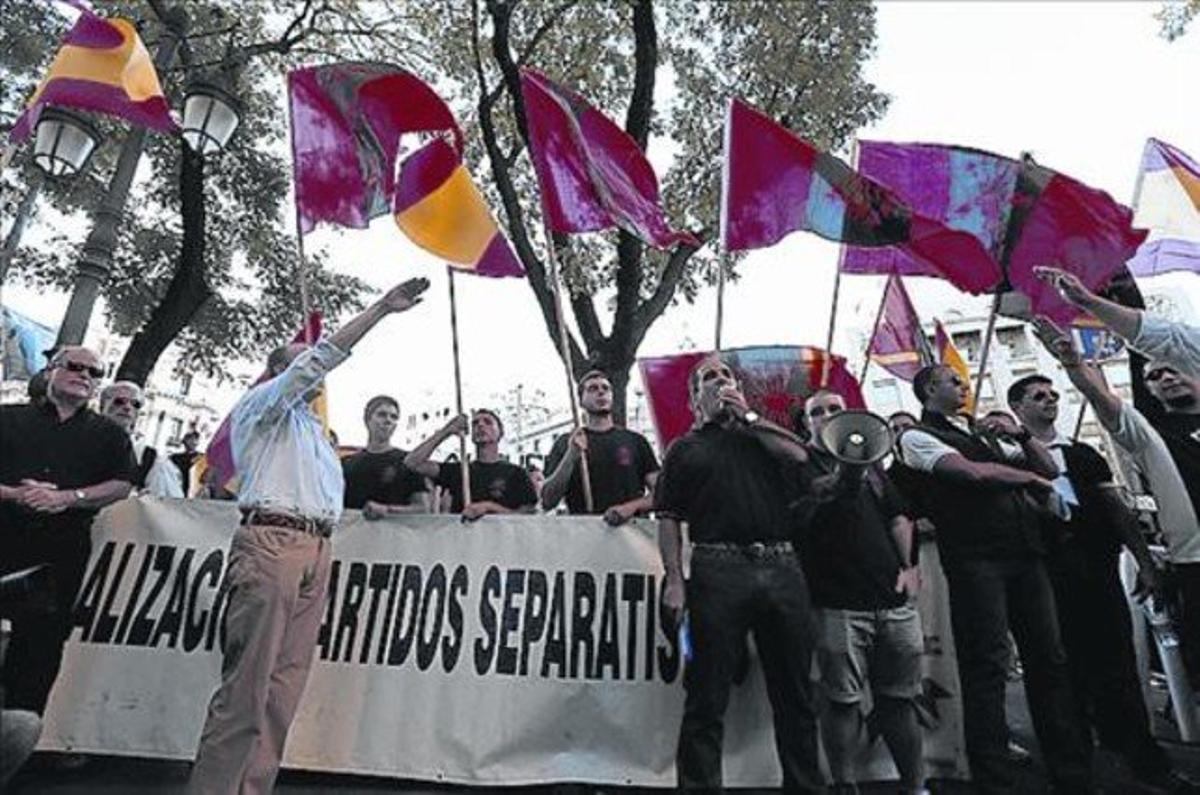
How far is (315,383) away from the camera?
354 centimetres

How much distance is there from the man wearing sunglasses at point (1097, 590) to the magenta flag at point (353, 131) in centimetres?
402

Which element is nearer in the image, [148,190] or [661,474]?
[661,474]

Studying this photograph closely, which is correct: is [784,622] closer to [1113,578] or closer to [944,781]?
[944,781]

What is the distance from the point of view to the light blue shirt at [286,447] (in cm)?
346

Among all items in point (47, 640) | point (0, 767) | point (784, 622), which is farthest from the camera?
point (47, 640)

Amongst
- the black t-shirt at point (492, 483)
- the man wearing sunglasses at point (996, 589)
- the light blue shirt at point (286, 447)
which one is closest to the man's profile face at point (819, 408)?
the man wearing sunglasses at point (996, 589)

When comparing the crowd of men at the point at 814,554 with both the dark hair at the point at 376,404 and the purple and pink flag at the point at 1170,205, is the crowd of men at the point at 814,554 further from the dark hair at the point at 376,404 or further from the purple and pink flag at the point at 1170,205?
the purple and pink flag at the point at 1170,205

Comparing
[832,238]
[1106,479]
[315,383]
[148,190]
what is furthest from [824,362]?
[148,190]

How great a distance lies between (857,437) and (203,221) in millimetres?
8305

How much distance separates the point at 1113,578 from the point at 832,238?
251 centimetres

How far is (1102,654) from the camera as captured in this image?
4070mm

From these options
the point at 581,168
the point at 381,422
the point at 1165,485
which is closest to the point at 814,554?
the point at 1165,485

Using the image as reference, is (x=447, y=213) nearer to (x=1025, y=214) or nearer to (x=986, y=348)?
(x=986, y=348)

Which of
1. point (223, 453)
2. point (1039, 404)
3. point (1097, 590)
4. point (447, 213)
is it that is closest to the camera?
point (223, 453)
